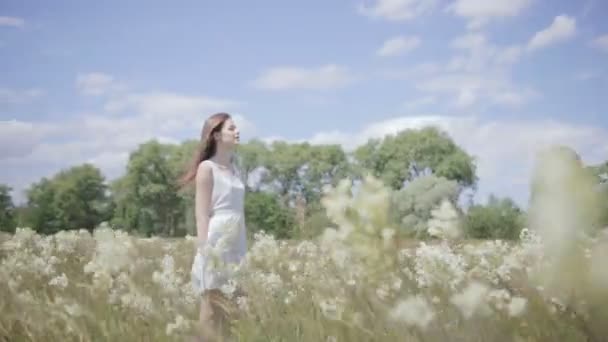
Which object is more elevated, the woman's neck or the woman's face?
the woman's face

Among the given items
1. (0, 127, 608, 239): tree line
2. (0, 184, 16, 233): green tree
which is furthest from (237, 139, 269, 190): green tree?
(0, 184, 16, 233): green tree

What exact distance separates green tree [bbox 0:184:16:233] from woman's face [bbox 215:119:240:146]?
58.9 feet

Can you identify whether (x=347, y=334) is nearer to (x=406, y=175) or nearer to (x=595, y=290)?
(x=595, y=290)

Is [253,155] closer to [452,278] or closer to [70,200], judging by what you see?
[70,200]

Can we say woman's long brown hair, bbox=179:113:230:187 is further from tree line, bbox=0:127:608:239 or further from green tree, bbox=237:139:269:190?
green tree, bbox=237:139:269:190

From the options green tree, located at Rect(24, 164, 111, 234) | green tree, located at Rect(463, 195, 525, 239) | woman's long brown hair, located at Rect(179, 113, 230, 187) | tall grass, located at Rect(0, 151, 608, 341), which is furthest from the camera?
green tree, located at Rect(24, 164, 111, 234)

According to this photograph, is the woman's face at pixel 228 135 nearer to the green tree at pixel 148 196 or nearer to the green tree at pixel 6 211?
the green tree at pixel 6 211

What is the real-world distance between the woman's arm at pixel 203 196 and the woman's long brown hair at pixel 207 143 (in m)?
0.20

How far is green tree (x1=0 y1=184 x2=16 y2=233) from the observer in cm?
2115

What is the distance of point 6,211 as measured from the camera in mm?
22562

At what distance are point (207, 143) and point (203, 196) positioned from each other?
0.48 m

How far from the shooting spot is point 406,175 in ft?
155

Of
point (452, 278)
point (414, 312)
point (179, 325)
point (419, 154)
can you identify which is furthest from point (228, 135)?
point (419, 154)

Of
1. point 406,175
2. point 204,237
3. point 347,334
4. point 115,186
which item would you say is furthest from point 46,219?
point 347,334
